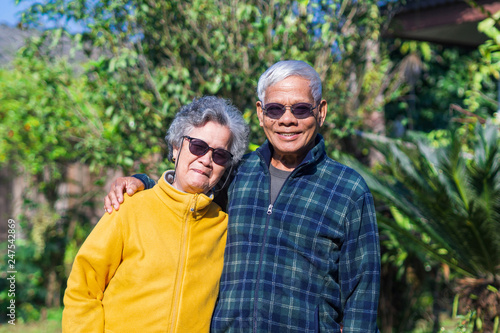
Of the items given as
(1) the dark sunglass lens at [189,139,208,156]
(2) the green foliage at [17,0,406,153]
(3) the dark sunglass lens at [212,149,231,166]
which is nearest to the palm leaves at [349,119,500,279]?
(2) the green foliage at [17,0,406,153]

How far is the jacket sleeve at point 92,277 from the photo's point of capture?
2.05 m

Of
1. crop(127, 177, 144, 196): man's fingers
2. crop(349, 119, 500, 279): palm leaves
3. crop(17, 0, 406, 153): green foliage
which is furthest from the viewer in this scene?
crop(17, 0, 406, 153): green foliage

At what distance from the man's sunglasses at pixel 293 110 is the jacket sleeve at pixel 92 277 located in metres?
0.82

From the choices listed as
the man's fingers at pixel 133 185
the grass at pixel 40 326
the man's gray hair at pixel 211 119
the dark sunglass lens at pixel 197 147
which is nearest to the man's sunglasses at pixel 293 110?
the man's gray hair at pixel 211 119

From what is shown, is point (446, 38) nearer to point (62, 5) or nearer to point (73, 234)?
point (62, 5)

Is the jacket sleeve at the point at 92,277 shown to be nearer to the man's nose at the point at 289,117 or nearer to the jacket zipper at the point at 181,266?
the jacket zipper at the point at 181,266

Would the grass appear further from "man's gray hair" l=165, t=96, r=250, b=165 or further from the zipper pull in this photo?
the zipper pull

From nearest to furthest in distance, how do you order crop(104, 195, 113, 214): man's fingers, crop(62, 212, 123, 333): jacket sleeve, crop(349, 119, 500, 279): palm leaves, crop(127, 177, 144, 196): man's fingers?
crop(62, 212, 123, 333): jacket sleeve, crop(104, 195, 113, 214): man's fingers, crop(127, 177, 144, 196): man's fingers, crop(349, 119, 500, 279): palm leaves

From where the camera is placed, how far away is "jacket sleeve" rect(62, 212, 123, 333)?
2047 mm

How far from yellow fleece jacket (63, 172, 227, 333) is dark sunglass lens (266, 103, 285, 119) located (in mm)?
465

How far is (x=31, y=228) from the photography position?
309 inches

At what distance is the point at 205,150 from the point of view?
2.27 metres

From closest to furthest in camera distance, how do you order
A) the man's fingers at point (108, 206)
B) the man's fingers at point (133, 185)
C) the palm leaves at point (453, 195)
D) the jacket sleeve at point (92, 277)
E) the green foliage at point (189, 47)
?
the jacket sleeve at point (92, 277)
the man's fingers at point (108, 206)
the man's fingers at point (133, 185)
the palm leaves at point (453, 195)
the green foliage at point (189, 47)

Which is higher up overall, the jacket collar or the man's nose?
the man's nose
